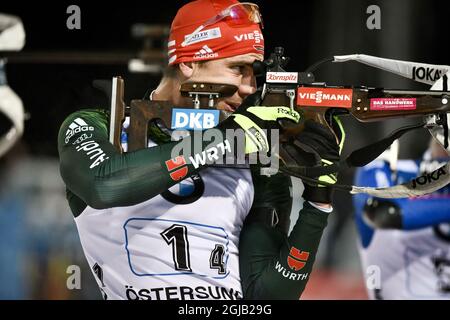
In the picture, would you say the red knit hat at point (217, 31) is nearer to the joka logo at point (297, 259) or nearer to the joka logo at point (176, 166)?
the joka logo at point (176, 166)

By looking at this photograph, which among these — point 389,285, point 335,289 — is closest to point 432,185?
point 389,285

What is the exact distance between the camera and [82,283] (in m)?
3.70

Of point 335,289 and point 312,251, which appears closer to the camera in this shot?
point 312,251

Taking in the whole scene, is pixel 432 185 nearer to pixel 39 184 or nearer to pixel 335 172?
pixel 335 172

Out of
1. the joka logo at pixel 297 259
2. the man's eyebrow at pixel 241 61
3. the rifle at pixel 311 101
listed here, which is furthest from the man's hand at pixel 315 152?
the man's eyebrow at pixel 241 61

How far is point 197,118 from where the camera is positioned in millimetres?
2277

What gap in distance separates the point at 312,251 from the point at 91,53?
1.75 metres

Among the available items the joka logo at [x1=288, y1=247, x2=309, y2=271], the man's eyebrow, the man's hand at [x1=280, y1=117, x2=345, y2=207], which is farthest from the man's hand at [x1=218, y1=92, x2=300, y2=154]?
the joka logo at [x1=288, y1=247, x2=309, y2=271]

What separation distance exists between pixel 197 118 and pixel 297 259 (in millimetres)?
455

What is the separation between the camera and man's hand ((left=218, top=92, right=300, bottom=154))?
2.15 metres

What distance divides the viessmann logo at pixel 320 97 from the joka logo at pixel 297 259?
1.27ft

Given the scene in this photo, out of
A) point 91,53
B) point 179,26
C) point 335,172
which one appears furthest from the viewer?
point 91,53

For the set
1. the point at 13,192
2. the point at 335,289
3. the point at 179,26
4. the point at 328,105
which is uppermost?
the point at 179,26

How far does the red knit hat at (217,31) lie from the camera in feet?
7.81
